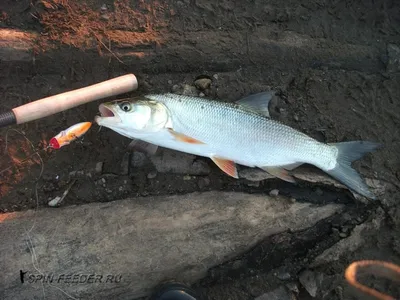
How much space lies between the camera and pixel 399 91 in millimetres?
4414

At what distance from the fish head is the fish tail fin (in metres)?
1.74

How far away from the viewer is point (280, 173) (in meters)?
3.87

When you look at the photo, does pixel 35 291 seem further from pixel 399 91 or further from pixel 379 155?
pixel 399 91

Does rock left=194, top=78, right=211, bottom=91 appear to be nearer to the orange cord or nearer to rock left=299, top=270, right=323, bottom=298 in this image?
rock left=299, top=270, right=323, bottom=298

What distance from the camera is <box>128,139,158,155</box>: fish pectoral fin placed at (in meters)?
3.93

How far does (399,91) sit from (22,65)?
→ 4.00 meters

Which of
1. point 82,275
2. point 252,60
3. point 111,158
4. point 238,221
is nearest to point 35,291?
point 82,275

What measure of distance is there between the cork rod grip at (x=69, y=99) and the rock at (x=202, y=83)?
704 mm

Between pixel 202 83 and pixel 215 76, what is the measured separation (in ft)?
0.60

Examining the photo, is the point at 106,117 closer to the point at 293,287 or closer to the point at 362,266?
the point at 293,287

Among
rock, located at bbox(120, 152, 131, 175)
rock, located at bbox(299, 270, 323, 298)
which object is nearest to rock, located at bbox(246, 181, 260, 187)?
rock, located at bbox(299, 270, 323, 298)

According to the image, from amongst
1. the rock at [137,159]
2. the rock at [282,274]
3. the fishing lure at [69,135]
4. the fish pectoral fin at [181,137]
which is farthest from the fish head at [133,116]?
the rock at [282,274]

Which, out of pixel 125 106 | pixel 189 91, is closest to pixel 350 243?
pixel 189 91

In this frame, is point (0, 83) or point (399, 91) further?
point (399, 91)
